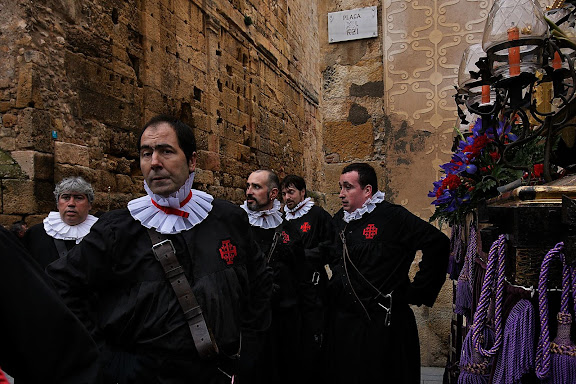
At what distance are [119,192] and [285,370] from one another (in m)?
2.87

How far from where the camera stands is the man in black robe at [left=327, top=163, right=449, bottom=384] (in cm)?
389

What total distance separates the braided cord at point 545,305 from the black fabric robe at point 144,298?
1149mm

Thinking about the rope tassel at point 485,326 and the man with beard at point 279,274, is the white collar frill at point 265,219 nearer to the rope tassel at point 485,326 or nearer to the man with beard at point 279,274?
the man with beard at point 279,274

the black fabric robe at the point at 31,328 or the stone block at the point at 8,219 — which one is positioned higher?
the stone block at the point at 8,219

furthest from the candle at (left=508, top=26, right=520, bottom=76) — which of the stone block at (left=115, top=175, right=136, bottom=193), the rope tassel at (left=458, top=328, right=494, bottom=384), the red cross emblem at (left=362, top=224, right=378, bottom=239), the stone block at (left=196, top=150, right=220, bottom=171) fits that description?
the stone block at (left=196, top=150, right=220, bottom=171)

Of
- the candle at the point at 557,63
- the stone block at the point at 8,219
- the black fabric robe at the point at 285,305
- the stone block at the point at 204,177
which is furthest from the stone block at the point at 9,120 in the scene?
the candle at the point at 557,63

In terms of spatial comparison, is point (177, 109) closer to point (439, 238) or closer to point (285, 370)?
point (285, 370)

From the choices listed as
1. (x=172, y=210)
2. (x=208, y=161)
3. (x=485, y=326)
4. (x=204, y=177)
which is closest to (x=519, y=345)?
(x=485, y=326)

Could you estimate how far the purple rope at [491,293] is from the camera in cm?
176

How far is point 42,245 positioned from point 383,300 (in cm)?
273

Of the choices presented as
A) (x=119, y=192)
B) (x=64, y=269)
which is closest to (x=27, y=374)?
(x=64, y=269)

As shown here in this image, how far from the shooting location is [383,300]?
3926 millimetres

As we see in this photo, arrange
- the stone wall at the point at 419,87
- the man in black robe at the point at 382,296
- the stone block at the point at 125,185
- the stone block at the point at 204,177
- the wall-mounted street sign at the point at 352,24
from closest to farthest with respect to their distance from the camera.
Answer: the man in black robe at the point at 382,296, the stone block at the point at 125,185, the stone wall at the point at 419,87, the stone block at the point at 204,177, the wall-mounted street sign at the point at 352,24

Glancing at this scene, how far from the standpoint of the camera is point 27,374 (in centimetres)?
117
